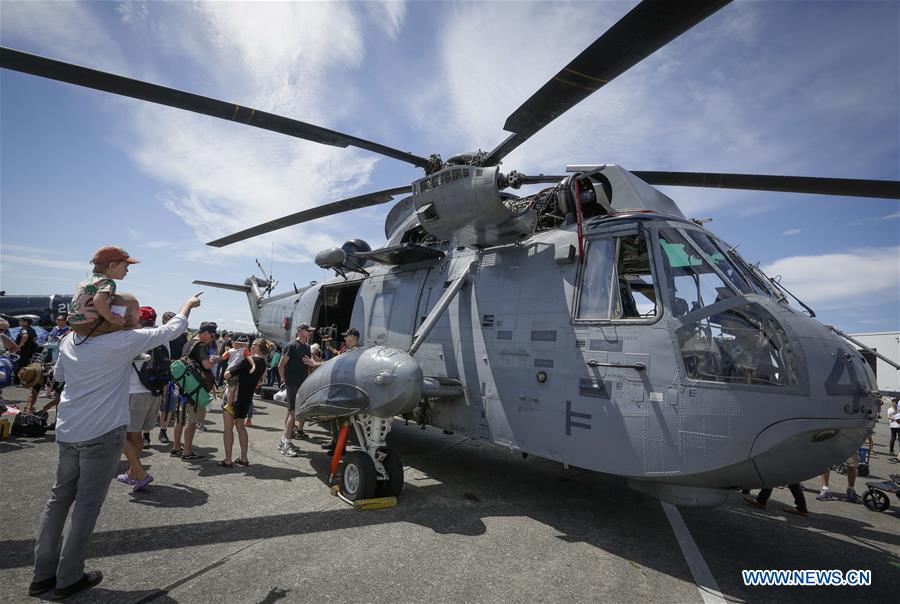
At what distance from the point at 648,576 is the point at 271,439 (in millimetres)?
6434

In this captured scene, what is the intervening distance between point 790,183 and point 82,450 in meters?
6.86

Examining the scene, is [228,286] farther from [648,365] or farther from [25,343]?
[648,365]

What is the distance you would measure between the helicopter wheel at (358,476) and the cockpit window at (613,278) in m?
2.82

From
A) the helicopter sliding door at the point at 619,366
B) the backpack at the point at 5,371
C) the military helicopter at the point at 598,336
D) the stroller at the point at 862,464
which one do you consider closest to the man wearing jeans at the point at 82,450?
the military helicopter at the point at 598,336

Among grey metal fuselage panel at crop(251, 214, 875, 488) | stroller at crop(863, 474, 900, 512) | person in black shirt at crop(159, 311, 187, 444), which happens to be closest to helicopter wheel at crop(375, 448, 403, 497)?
grey metal fuselage panel at crop(251, 214, 875, 488)

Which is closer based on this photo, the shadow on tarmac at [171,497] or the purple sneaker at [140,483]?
the shadow on tarmac at [171,497]

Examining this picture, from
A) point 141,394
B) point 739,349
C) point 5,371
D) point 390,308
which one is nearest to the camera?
point 739,349

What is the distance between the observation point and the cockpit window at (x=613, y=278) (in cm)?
436

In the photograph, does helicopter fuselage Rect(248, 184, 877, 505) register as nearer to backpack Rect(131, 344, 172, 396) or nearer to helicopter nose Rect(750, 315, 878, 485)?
helicopter nose Rect(750, 315, 878, 485)

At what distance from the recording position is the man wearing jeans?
8.91 ft

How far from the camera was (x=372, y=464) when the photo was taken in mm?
4836

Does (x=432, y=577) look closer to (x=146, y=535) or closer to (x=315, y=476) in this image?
(x=146, y=535)

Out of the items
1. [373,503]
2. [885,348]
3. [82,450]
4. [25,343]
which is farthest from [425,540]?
[885,348]
